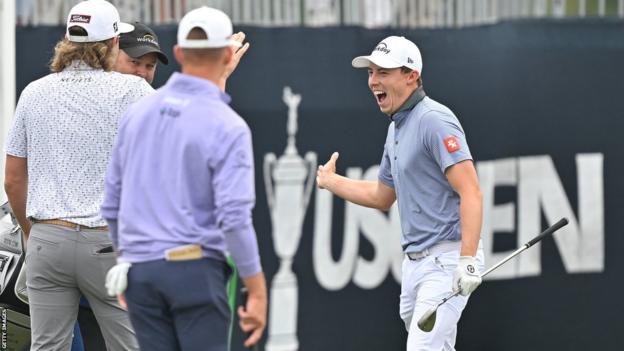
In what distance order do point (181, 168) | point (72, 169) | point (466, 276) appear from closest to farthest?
point (181, 168), point (72, 169), point (466, 276)

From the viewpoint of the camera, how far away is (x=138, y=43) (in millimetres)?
6215

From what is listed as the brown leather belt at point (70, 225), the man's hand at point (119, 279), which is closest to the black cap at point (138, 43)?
the brown leather belt at point (70, 225)

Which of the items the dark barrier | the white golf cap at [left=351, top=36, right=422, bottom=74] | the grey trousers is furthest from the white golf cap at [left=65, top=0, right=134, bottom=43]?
the dark barrier

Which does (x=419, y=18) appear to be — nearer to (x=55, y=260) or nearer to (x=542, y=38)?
(x=542, y=38)

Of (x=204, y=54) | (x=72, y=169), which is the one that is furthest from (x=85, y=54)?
(x=204, y=54)

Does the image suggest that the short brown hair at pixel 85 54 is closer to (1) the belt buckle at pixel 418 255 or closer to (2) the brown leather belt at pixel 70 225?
(2) the brown leather belt at pixel 70 225

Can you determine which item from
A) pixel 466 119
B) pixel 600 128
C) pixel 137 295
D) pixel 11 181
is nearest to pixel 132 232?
pixel 137 295

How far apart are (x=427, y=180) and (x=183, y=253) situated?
1728 millimetres

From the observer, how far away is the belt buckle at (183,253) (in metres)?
4.37

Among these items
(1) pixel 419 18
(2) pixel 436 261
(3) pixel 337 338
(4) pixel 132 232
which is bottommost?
(3) pixel 337 338

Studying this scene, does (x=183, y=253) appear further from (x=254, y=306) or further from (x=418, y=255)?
(x=418, y=255)

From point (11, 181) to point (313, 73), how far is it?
2.58m

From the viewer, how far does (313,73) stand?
781 cm

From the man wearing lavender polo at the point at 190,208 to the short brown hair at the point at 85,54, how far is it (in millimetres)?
1011
